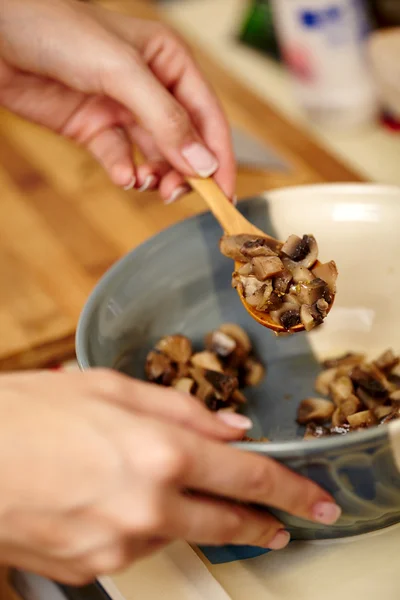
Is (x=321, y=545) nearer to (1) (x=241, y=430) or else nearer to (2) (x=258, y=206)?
(1) (x=241, y=430)

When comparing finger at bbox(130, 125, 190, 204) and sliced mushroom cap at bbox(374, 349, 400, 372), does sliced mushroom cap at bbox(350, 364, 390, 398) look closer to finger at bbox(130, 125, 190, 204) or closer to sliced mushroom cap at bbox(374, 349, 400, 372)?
sliced mushroom cap at bbox(374, 349, 400, 372)

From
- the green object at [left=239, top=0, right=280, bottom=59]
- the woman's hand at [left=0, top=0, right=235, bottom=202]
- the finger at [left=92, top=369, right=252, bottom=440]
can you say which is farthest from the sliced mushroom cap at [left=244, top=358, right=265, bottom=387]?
the green object at [left=239, top=0, right=280, bottom=59]

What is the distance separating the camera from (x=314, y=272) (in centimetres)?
87

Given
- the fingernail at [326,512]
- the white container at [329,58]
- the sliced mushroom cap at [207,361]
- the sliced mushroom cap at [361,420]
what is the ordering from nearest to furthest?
the fingernail at [326,512]
the sliced mushroom cap at [361,420]
the sliced mushroom cap at [207,361]
the white container at [329,58]

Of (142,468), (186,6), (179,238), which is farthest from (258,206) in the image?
(186,6)

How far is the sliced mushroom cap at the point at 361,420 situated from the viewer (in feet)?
2.66

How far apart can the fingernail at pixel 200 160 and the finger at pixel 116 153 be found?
138mm

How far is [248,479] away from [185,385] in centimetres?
31

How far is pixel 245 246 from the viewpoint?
87 centimetres

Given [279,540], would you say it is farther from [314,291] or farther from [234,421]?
[314,291]

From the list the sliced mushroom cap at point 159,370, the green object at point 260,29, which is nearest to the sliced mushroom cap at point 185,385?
the sliced mushroom cap at point 159,370

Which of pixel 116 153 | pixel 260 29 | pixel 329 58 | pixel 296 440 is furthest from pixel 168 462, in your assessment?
pixel 260 29

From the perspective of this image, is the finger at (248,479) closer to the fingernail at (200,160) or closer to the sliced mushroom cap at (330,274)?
the sliced mushroom cap at (330,274)

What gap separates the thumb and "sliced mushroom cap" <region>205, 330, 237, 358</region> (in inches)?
8.3
